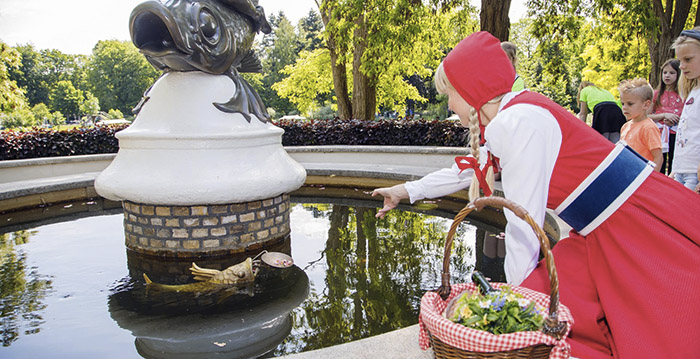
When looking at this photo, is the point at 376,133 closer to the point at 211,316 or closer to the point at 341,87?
the point at 341,87

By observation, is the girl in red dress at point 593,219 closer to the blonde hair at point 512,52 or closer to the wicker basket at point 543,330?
the wicker basket at point 543,330

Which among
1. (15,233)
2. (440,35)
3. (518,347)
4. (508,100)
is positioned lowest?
(15,233)

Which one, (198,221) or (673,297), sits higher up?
(673,297)

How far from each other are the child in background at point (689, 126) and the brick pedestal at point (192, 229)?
151 inches

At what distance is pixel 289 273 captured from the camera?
13.8 feet

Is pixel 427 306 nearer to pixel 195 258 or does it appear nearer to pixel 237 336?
pixel 237 336

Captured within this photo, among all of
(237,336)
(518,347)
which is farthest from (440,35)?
(518,347)

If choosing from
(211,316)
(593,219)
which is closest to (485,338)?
(593,219)

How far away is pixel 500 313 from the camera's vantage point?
57.4 inches

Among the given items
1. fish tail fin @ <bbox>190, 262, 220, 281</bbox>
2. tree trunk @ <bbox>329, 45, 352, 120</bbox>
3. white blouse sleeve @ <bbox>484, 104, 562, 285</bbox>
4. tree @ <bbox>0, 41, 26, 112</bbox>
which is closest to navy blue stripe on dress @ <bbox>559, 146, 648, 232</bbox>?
white blouse sleeve @ <bbox>484, 104, 562, 285</bbox>

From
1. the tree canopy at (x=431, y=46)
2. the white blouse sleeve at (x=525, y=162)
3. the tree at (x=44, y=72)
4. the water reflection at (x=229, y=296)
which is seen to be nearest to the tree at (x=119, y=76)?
the tree at (x=44, y=72)

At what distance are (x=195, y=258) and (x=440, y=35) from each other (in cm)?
1310

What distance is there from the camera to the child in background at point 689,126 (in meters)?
3.26

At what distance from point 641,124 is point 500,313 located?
428 cm
